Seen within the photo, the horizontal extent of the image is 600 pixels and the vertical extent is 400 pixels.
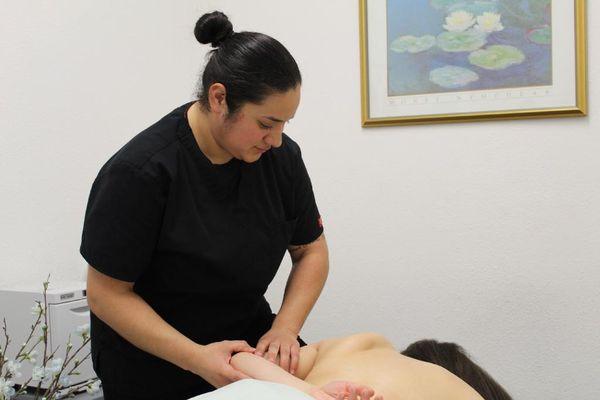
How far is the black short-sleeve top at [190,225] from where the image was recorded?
142 centimetres

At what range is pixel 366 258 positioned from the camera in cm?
262

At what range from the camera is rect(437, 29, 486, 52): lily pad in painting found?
7.82 feet

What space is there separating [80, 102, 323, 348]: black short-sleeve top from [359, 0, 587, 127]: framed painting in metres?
0.94

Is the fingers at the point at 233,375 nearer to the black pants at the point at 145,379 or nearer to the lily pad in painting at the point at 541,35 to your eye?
the black pants at the point at 145,379

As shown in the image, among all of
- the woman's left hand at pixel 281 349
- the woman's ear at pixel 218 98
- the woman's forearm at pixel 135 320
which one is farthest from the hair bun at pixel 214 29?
the woman's left hand at pixel 281 349

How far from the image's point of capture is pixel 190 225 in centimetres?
148

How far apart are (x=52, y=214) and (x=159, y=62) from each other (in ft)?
2.79

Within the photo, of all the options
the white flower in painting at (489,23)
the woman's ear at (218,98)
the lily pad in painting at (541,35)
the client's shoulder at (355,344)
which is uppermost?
the white flower in painting at (489,23)

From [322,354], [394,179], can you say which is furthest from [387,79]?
[322,354]

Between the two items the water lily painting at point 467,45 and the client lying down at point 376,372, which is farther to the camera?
the water lily painting at point 467,45

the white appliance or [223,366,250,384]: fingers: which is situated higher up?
[223,366,250,384]: fingers

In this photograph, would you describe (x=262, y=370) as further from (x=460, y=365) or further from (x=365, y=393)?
(x=460, y=365)

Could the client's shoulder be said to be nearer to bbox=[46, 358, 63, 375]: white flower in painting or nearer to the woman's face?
the woman's face

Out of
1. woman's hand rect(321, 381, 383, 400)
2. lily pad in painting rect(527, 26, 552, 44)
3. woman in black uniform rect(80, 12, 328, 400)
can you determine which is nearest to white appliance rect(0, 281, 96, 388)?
woman in black uniform rect(80, 12, 328, 400)
